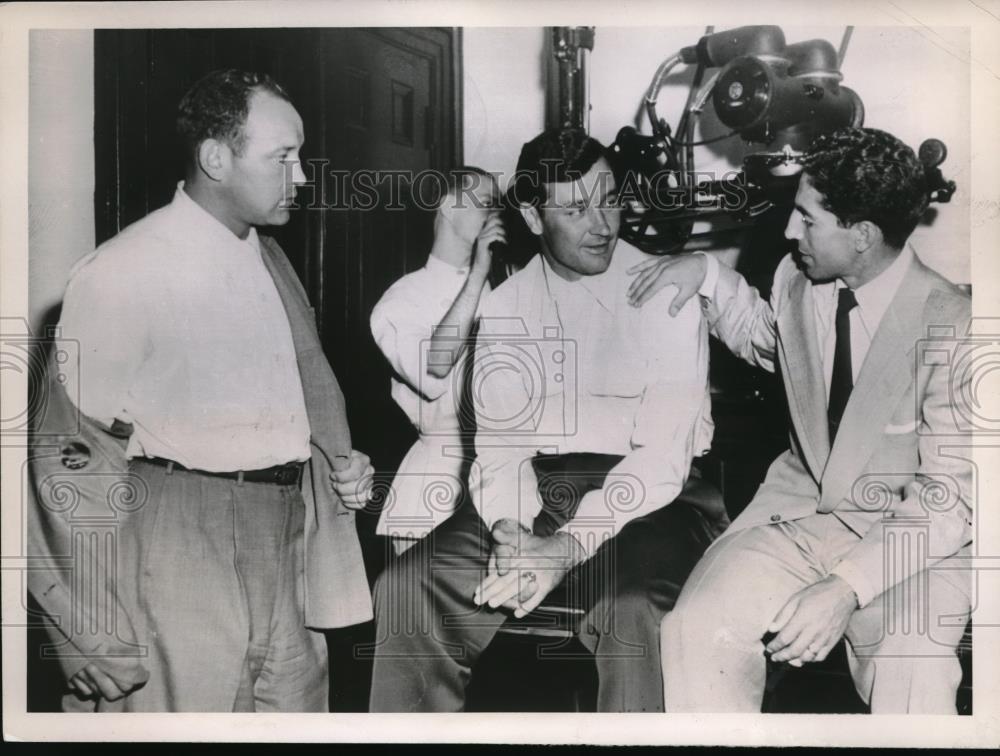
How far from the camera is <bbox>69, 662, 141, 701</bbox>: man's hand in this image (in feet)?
7.65

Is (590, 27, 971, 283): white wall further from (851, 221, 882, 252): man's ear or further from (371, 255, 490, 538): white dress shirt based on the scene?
(371, 255, 490, 538): white dress shirt

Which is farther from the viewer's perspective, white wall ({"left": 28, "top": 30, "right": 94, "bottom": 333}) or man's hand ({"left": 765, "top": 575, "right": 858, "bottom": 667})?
white wall ({"left": 28, "top": 30, "right": 94, "bottom": 333})

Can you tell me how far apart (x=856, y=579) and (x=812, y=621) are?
0.50 ft

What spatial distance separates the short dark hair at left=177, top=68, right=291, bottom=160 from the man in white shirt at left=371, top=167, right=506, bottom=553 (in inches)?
20.6

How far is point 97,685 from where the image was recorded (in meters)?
2.34

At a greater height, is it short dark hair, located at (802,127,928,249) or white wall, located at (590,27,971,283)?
white wall, located at (590,27,971,283)

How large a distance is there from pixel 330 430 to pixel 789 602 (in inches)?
47.6

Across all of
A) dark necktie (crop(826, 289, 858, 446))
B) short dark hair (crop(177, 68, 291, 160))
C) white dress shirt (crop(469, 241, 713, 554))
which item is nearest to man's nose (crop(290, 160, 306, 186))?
short dark hair (crop(177, 68, 291, 160))

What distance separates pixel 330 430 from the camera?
Result: 2330mm

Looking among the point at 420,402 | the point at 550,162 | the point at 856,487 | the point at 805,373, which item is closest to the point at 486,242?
the point at 550,162

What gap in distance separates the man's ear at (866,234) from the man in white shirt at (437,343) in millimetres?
875

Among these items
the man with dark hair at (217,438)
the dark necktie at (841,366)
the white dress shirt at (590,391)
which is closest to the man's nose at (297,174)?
the man with dark hair at (217,438)

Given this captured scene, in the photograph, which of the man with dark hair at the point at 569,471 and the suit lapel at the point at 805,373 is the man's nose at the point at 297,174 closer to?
the man with dark hair at the point at 569,471

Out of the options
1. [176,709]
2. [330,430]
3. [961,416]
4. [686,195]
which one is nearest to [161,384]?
[330,430]
